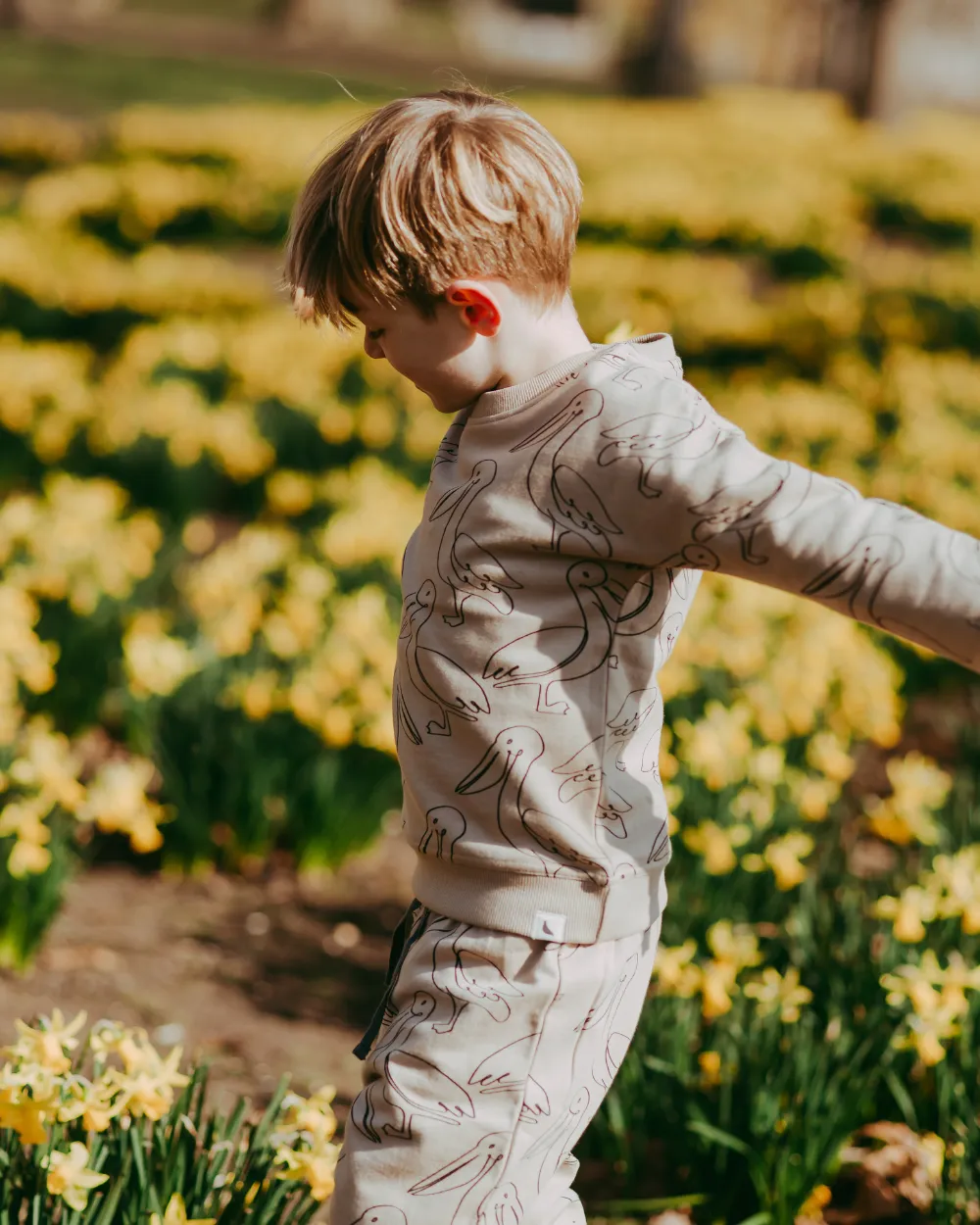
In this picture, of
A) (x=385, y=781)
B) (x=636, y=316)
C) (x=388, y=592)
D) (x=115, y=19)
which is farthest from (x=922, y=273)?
(x=115, y=19)

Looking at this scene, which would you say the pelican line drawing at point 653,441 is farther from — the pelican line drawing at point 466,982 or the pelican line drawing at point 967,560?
the pelican line drawing at point 466,982

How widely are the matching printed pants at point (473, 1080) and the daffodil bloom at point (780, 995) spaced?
781mm

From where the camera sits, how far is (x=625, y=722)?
1377 millimetres

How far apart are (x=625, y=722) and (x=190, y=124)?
13.9m

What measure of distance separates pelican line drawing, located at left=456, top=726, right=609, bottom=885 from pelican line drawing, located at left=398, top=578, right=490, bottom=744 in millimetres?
46

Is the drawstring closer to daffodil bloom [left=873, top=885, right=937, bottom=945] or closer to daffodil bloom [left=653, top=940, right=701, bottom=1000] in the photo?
daffodil bloom [left=653, top=940, right=701, bottom=1000]

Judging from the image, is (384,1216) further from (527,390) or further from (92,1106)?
(527,390)

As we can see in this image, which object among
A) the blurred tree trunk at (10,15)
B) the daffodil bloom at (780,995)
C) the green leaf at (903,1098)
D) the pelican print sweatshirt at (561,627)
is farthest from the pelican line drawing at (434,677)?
the blurred tree trunk at (10,15)

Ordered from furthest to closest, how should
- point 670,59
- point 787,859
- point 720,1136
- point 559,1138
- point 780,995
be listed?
point 670,59, point 787,859, point 780,995, point 720,1136, point 559,1138

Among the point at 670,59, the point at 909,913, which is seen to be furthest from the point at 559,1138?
the point at 670,59

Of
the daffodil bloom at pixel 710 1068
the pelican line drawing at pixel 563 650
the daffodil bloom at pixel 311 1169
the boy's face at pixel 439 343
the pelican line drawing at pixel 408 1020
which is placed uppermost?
the boy's face at pixel 439 343

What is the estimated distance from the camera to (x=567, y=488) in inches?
49.9

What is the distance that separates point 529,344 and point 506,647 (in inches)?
12.1

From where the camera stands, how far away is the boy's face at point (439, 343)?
1.32 m
